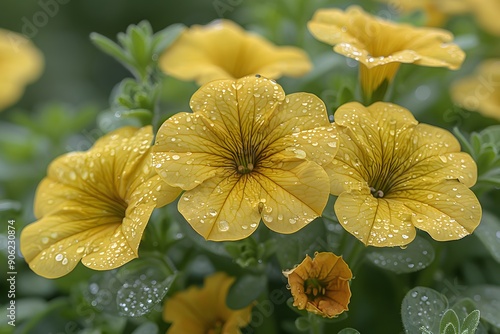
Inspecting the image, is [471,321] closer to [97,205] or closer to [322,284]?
[322,284]

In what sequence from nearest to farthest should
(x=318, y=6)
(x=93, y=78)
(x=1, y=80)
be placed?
(x=318, y=6) < (x=1, y=80) < (x=93, y=78)

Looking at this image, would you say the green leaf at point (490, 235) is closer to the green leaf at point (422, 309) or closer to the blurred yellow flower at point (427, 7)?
the green leaf at point (422, 309)

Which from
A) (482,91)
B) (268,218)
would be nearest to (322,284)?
(268,218)

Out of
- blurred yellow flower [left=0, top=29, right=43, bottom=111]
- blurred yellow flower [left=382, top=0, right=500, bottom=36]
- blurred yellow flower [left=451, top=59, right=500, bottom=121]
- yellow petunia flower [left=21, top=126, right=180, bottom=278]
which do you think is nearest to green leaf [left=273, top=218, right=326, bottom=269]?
yellow petunia flower [left=21, top=126, right=180, bottom=278]

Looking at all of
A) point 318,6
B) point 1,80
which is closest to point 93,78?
point 1,80

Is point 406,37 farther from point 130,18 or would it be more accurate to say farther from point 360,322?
point 130,18
